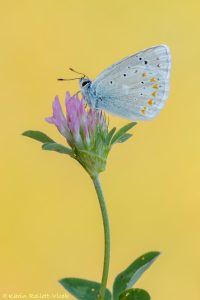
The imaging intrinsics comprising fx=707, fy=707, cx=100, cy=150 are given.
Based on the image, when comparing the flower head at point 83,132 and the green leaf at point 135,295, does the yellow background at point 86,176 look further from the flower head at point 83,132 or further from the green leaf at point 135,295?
the green leaf at point 135,295

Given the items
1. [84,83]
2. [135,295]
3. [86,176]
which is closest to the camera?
[135,295]

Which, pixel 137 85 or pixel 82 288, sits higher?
pixel 137 85

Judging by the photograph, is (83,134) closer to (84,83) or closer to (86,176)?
(84,83)

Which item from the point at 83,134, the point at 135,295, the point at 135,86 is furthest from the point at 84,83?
the point at 135,295

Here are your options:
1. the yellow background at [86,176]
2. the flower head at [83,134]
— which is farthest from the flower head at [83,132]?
the yellow background at [86,176]

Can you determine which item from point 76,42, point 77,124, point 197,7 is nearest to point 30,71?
point 76,42
